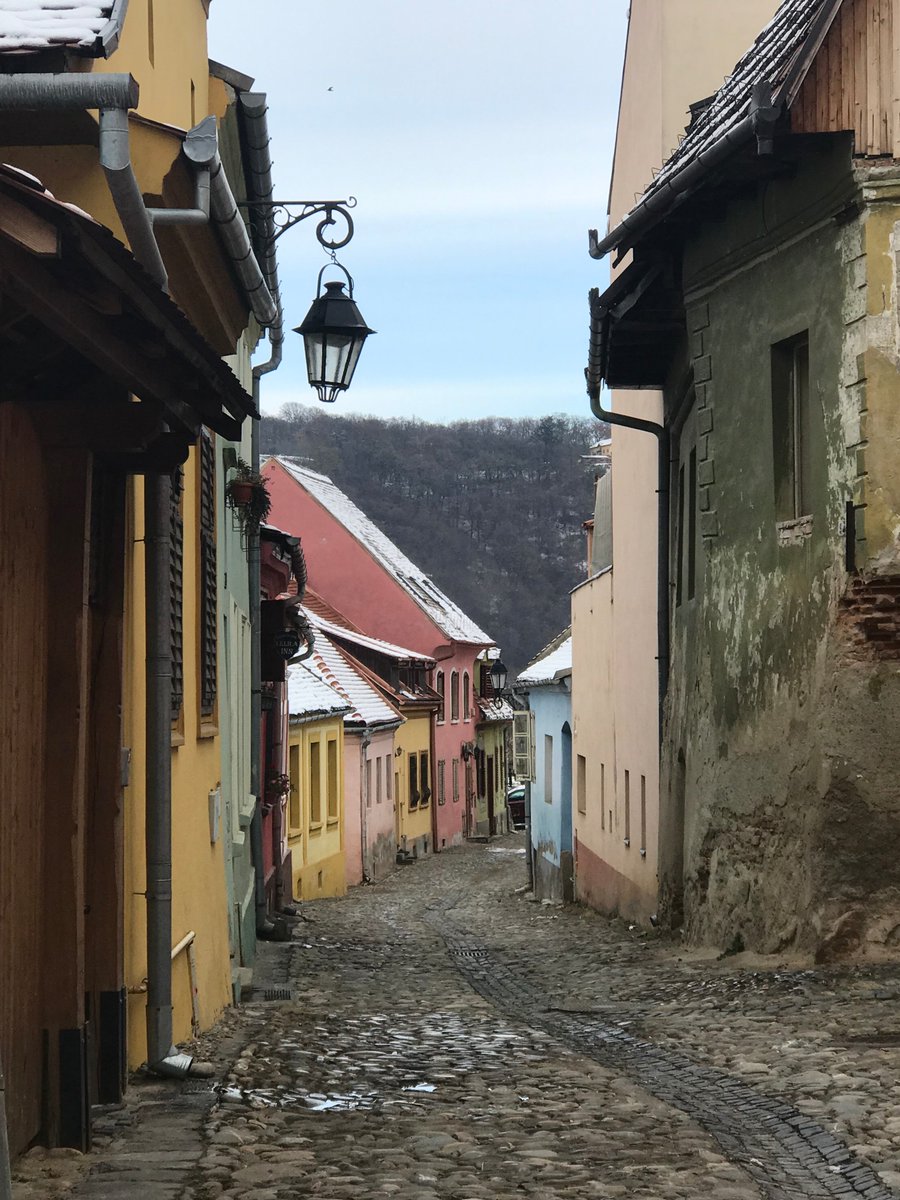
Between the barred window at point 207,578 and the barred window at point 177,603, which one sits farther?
the barred window at point 207,578

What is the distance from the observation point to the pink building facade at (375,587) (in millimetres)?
46719

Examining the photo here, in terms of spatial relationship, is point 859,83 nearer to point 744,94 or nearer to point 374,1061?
point 744,94

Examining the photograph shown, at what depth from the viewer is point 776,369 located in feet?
38.4

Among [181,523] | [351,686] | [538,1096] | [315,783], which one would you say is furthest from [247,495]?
[351,686]

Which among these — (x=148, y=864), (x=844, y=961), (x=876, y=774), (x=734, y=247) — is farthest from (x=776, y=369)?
(x=148, y=864)

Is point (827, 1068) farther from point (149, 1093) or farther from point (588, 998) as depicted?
point (588, 998)

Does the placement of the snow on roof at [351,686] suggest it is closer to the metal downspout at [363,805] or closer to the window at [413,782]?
the metal downspout at [363,805]

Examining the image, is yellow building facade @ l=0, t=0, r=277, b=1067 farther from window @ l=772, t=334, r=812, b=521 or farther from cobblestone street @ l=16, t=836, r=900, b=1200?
window @ l=772, t=334, r=812, b=521

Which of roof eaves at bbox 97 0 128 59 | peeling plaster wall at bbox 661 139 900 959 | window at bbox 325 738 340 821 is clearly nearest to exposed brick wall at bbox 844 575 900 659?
peeling plaster wall at bbox 661 139 900 959

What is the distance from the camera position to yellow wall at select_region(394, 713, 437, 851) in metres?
42.5

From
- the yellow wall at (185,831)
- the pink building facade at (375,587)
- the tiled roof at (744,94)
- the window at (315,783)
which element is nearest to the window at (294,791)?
the window at (315,783)

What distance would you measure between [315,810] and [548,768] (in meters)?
5.24

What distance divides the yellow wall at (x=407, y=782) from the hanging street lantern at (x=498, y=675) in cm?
1129

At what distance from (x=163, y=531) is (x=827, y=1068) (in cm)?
364
